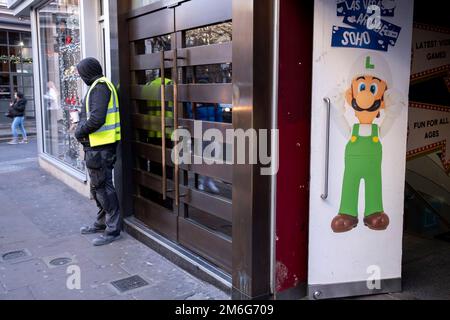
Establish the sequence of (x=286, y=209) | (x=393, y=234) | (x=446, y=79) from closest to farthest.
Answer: (x=286, y=209) < (x=393, y=234) < (x=446, y=79)

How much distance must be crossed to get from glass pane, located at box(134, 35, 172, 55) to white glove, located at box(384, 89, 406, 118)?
2110mm

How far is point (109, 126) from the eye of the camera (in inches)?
189

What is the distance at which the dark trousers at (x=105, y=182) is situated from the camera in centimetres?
479

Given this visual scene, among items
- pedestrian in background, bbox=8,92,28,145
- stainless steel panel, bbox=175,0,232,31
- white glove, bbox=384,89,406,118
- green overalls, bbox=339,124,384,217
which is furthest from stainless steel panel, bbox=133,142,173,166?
pedestrian in background, bbox=8,92,28,145

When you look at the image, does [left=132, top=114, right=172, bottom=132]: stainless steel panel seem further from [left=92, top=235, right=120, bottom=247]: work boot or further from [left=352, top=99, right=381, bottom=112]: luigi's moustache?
[left=352, top=99, right=381, bottom=112]: luigi's moustache

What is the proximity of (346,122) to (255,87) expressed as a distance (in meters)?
0.77

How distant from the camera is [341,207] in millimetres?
3484

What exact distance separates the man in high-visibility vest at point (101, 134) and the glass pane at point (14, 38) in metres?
14.5

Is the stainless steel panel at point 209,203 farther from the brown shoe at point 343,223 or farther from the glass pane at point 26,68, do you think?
the glass pane at point 26,68

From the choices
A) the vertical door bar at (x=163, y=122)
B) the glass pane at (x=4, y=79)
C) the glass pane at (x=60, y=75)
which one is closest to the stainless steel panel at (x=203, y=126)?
the vertical door bar at (x=163, y=122)

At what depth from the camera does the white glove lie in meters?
3.49

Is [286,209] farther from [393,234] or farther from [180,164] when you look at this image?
[180,164]

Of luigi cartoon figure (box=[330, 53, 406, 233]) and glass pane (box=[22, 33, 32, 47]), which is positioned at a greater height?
glass pane (box=[22, 33, 32, 47])

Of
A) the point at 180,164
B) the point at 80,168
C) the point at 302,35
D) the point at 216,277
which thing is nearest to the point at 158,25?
the point at 180,164
